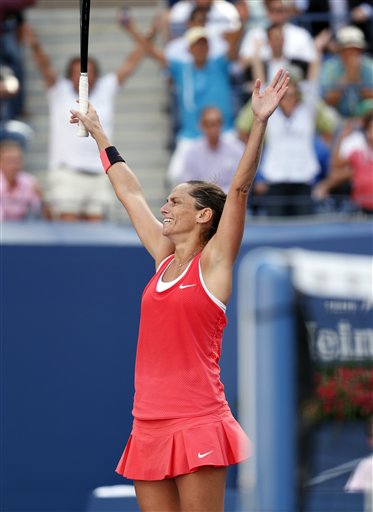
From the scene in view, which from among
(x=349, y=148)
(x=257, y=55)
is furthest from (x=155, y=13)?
(x=349, y=148)

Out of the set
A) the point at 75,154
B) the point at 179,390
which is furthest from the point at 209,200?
the point at 75,154

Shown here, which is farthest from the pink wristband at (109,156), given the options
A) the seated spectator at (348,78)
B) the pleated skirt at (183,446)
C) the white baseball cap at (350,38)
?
the white baseball cap at (350,38)

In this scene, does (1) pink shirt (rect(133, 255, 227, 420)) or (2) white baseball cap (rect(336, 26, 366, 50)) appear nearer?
(1) pink shirt (rect(133, 255, 227, 420))

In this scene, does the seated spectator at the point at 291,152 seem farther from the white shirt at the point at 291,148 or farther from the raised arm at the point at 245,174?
the raised arm at the point at 245,174

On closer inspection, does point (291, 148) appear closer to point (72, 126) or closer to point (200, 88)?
point (200, 88)

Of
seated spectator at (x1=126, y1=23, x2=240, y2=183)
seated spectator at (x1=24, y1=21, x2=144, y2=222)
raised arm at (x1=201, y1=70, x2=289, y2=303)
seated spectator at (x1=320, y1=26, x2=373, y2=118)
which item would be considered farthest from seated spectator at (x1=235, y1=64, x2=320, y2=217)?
raised arm at (x1=201, y1=70, x2=289, y2=303)

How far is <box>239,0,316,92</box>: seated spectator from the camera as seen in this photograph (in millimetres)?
8883

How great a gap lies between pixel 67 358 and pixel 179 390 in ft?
8.46

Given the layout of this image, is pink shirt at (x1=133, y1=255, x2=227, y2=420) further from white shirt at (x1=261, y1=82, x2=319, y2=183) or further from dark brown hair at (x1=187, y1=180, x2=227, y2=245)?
white shirt at (x1=261, y1=82, x2=319, y2=183)

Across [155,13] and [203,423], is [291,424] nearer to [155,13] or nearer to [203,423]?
[203,423]

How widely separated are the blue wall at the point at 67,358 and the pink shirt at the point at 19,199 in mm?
473

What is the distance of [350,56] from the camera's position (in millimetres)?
9172

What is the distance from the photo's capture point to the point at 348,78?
A: 30.3ft

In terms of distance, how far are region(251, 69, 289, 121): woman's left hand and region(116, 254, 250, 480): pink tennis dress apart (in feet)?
2.06
